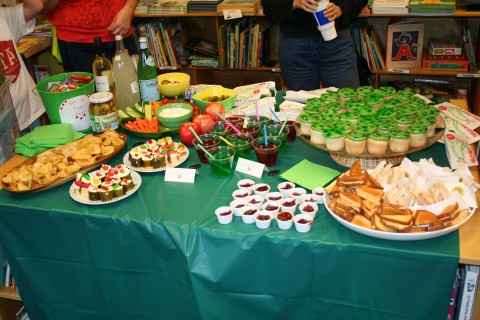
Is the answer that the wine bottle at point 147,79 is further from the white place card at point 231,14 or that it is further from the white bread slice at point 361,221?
the white place card at point 231,14

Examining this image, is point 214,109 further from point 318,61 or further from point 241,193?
point 318,61

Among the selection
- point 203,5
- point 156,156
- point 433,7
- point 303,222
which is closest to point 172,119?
point 156,156

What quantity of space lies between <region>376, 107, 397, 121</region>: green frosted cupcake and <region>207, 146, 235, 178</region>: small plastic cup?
0.51 m

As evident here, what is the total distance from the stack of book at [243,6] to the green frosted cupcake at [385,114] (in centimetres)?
193

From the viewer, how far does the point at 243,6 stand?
332cm

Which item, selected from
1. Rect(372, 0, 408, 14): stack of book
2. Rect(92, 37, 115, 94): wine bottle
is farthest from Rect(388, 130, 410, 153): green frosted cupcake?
Rect(372, 0, 408, 14): stack of book

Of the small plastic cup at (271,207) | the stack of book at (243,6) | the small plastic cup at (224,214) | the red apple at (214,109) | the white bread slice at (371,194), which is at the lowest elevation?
the small plastic cup at (224,214)

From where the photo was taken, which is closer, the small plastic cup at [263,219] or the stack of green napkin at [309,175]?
the small plastic cup at [263,219]

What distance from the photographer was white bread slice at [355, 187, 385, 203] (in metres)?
1.31

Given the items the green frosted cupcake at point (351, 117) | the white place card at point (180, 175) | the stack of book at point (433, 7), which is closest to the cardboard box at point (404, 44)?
the stack of book at point (433, 7)

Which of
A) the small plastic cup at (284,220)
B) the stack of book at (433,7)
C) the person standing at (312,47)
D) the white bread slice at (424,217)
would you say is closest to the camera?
the white bread slice at (424,217)

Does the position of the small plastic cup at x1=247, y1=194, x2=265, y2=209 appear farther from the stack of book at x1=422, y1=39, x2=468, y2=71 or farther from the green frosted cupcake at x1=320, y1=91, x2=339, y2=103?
the stack of book at x1=422, y1=39, x2=468, y2=71

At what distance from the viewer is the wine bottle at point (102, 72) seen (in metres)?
2.04

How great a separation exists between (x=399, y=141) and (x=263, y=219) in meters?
0.49
